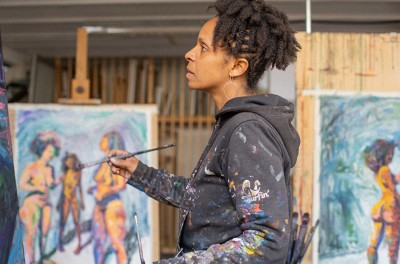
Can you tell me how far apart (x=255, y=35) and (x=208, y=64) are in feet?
0.44

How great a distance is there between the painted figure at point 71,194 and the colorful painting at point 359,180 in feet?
3.95

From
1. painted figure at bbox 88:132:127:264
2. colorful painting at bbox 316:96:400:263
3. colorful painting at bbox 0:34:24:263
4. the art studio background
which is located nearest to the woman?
colorful painting at bbox 0:34:24:263

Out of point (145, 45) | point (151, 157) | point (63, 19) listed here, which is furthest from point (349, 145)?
point (145, 45)

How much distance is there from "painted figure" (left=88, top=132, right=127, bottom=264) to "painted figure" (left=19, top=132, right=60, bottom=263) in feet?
0.76

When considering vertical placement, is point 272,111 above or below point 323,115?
below

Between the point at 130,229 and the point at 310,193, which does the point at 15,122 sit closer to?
the point at 130,229

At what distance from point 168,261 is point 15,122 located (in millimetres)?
2116

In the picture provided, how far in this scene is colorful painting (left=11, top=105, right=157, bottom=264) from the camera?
2941 mm

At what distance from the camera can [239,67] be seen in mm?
1363

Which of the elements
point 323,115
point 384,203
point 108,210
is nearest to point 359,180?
point 384,203

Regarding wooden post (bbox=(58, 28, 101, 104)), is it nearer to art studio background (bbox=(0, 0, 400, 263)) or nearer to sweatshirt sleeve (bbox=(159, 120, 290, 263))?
art studio background (bbox=(0, 0, 400, 263))

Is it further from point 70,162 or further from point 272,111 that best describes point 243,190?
point 70,162

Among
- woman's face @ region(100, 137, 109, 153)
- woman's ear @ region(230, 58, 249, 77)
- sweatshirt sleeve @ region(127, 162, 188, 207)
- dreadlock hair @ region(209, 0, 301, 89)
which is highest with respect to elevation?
dreadlock hair @ region(209, 0, 301, 89)

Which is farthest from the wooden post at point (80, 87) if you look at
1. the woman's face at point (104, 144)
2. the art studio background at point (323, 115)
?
the woman's face at point (104, 144)
